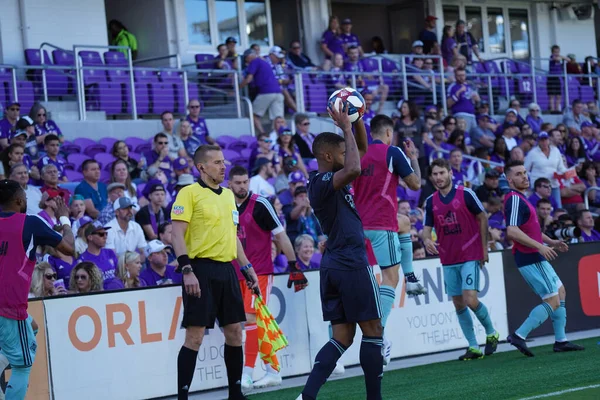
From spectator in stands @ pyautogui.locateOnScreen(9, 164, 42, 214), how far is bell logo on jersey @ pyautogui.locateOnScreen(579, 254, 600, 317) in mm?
7492

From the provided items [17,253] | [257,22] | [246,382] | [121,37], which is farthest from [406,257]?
[257,22]

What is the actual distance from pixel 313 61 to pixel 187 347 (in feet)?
53.7

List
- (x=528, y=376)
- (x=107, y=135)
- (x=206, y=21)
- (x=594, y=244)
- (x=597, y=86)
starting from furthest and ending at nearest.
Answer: (x=597, y=86) → (x=206, y=21) → (x=107, y=135) → (x=594, y=244) → (x=528, y=376)

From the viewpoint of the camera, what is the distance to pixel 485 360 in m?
11.3

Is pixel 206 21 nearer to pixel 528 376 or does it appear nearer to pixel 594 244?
A: pixel 594 244

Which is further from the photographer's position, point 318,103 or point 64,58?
point 318,103

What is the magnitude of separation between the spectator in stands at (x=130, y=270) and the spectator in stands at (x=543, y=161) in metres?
10.5

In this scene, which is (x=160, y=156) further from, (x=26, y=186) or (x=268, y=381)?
(x=268, y=381)

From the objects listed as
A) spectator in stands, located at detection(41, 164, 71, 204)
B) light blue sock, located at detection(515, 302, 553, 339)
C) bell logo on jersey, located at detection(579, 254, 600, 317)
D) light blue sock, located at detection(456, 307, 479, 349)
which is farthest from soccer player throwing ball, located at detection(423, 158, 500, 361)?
spectator in stands, located at detection(41, 164, 71, 204)

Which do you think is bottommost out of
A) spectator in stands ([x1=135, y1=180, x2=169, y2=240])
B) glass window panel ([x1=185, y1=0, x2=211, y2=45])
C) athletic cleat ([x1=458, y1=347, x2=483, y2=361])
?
athletic cleat ([x1=458, y1=347, x2=483, y2=361])

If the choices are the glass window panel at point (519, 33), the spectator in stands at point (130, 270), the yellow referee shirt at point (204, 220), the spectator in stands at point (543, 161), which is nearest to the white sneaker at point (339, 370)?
the spectator in stands at point (130, 270)

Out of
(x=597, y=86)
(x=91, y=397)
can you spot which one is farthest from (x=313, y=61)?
(x=91, y=397)

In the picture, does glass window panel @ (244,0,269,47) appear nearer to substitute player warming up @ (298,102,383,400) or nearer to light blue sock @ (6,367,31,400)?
light blue sock @ (6,367,31,400)

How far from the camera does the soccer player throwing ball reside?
37.3 ft
